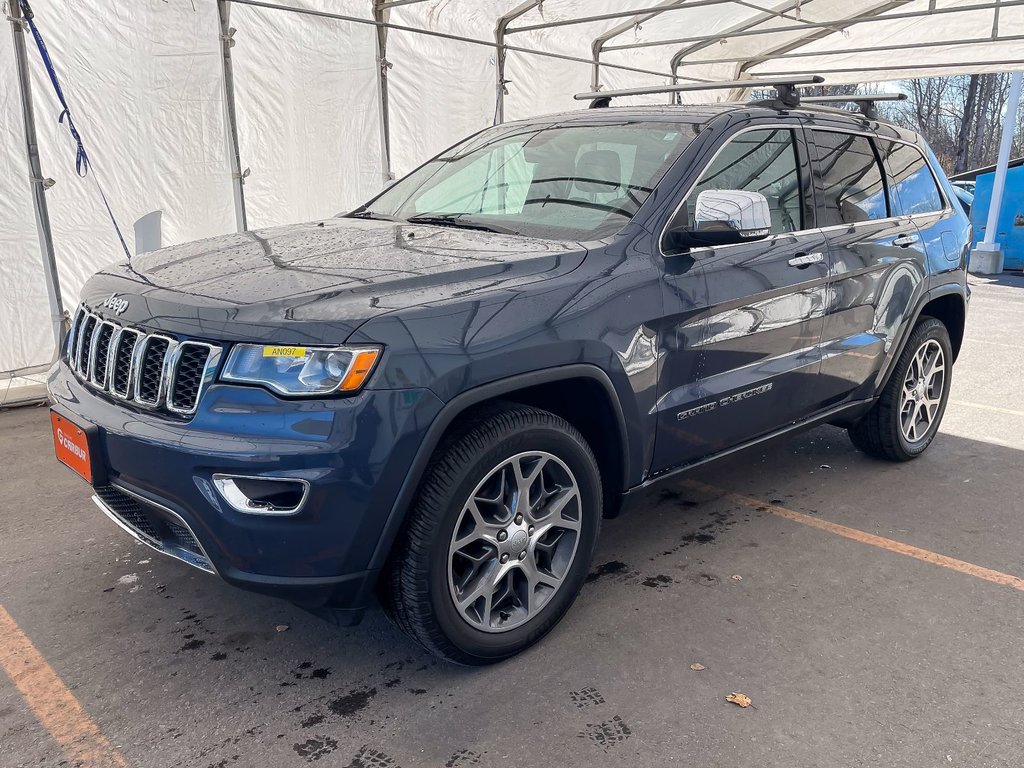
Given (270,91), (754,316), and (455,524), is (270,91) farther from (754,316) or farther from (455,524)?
(455,524)

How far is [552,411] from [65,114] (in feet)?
16.8

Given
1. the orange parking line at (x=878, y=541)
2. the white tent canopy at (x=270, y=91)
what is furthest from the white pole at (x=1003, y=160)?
the orange parking line at (x=878, y=541)

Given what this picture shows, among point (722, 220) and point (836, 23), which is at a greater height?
point (836, 23)

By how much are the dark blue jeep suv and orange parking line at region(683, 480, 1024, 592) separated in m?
0.47

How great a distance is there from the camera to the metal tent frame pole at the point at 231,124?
6883 mm

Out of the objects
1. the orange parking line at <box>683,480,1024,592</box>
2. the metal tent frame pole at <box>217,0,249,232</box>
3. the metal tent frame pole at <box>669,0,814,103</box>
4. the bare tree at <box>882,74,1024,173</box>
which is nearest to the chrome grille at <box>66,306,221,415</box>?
the orange parking line at <box>683,480,1024,592</box>

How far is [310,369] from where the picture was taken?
7.70 ft

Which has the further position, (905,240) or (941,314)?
(941,314)

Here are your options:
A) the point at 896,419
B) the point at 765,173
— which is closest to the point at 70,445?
the point at 765,173

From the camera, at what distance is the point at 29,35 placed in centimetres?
602

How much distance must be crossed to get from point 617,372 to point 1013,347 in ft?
23.1

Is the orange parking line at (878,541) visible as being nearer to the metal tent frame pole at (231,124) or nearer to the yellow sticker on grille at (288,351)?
the yellow sticker on grille at (288,351)

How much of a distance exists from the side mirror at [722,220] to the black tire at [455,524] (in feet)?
2.80

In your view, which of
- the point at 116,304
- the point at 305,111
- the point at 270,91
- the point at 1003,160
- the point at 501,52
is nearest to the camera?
the point at 116,304
